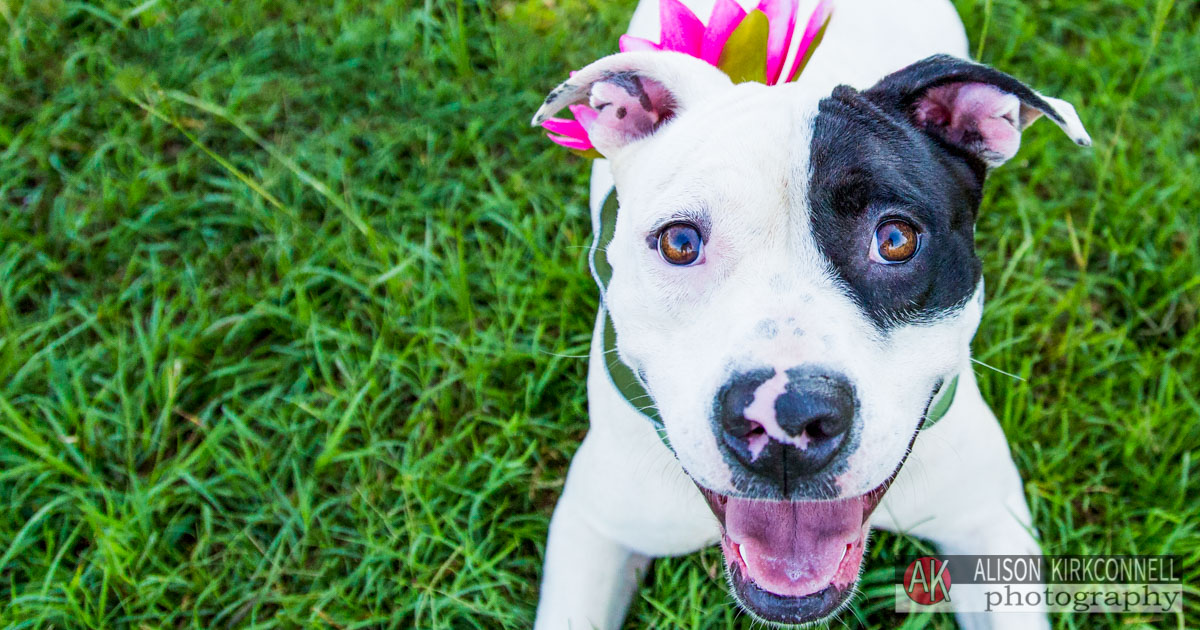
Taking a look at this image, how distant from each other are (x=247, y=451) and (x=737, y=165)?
196cm

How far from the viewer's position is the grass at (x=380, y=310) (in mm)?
2959

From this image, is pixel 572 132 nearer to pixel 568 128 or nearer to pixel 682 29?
pixel 568 128

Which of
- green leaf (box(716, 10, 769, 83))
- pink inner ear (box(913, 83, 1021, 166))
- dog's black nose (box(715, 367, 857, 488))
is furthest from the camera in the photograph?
green leaf (box(716, 10, 769, 83))

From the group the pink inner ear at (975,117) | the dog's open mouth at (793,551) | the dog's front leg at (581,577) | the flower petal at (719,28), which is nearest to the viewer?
the pink inner ear at (975,117)

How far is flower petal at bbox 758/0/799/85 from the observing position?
2371mm

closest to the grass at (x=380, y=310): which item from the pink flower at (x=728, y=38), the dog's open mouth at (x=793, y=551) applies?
the dog's open mouth at (x=793, y=551)

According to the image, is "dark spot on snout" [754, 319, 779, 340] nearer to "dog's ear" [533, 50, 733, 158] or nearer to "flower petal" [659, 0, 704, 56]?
"dog's ear" [533, 50, 733, 158]

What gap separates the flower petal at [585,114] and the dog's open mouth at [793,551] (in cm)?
91

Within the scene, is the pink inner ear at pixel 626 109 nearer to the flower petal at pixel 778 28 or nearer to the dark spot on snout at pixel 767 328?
the flower petal at pixel 778 28

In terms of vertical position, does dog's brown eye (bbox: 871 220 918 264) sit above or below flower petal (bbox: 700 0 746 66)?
below

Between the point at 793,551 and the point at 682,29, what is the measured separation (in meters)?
1.28

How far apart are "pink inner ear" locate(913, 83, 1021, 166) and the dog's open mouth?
77cm

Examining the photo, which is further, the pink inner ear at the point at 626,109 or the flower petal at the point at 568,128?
the flower petal at the point at 568,128

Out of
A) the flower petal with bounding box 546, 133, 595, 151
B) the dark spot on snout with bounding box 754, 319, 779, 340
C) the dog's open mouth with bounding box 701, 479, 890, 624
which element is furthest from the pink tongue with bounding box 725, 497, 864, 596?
the flower petal with bounding box 546, 133, 595, 151
